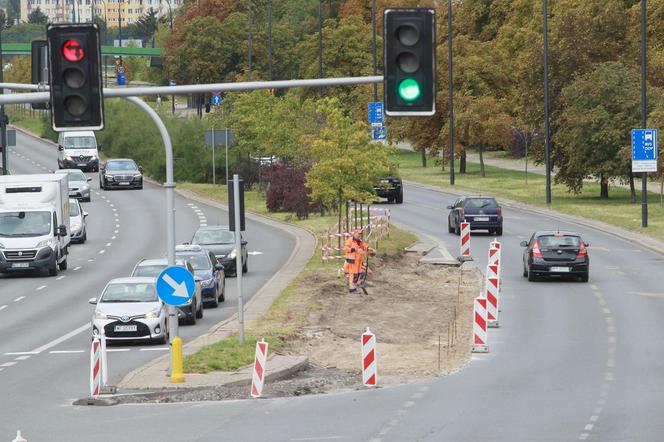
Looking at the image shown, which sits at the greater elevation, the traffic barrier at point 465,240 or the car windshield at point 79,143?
the car windshield at point 79,143

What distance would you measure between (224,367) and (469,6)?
10535cm

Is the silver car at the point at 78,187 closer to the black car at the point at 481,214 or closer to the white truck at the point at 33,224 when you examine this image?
the black car at the point at 481,214

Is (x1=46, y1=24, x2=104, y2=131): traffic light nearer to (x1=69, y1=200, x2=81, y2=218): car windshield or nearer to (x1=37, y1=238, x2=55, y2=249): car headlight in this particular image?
(x1=37, y1=238, x2=55, y2=249): car headlight

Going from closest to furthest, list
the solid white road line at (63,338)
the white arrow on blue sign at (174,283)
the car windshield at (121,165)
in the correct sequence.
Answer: the white arrow on blue sign at (174,283), the solid white road line at (63,338), the car windshield at (121,165)

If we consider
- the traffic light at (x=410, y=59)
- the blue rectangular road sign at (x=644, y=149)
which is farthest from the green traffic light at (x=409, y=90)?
the blue rectangular road sign at (x=644, y=149)

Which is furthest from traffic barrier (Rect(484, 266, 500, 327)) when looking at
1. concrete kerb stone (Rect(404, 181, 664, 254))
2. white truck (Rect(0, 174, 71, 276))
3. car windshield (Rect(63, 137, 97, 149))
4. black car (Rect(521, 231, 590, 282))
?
car windshield (Rect(63, 137, 97, 149))

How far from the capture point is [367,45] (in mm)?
119562

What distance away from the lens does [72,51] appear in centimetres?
1634

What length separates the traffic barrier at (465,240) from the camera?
1849 inches

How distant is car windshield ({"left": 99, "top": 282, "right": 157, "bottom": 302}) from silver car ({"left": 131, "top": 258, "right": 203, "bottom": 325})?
2.09 meters

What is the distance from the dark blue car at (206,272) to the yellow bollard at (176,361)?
12.9m

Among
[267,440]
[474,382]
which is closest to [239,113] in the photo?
[474,382]

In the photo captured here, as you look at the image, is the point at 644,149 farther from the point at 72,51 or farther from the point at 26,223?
the point at 72,51

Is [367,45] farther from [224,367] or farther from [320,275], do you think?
[224,367]
